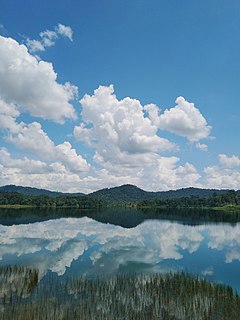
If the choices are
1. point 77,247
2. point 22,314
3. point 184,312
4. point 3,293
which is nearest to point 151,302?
point 184,312

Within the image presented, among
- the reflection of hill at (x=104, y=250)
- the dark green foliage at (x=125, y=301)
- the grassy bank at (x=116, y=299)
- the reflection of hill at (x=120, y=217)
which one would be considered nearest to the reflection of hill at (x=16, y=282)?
the grassy bank at (x=116, y=299)

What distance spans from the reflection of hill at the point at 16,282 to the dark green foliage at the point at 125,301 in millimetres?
680

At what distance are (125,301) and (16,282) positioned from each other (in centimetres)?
1037

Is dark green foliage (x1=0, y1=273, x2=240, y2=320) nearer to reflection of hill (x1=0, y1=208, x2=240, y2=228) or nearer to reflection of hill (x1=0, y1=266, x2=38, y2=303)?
reflection of hill (x1=0, y1=266, x2=38, y2=303)

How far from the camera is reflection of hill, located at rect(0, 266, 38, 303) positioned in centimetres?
2369

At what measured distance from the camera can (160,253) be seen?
48.7 meters

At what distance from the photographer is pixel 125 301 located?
75.8 feet

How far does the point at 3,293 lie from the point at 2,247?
26.3 meters

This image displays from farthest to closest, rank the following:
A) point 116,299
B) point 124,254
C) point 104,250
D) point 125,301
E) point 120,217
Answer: point 120,217, point 104,250, point 124,254, point 116,299, point 125,301

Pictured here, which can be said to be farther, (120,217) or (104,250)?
(120,217)

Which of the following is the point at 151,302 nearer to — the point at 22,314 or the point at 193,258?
the point at 22,314

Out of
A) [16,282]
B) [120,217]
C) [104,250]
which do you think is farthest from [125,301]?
[120,217]

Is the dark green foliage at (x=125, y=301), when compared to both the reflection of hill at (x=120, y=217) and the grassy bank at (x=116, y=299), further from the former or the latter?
the reflection of hill at (x=120, y=217)

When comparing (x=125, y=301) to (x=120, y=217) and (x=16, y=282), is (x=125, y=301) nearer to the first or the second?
(x=16, y=282)
